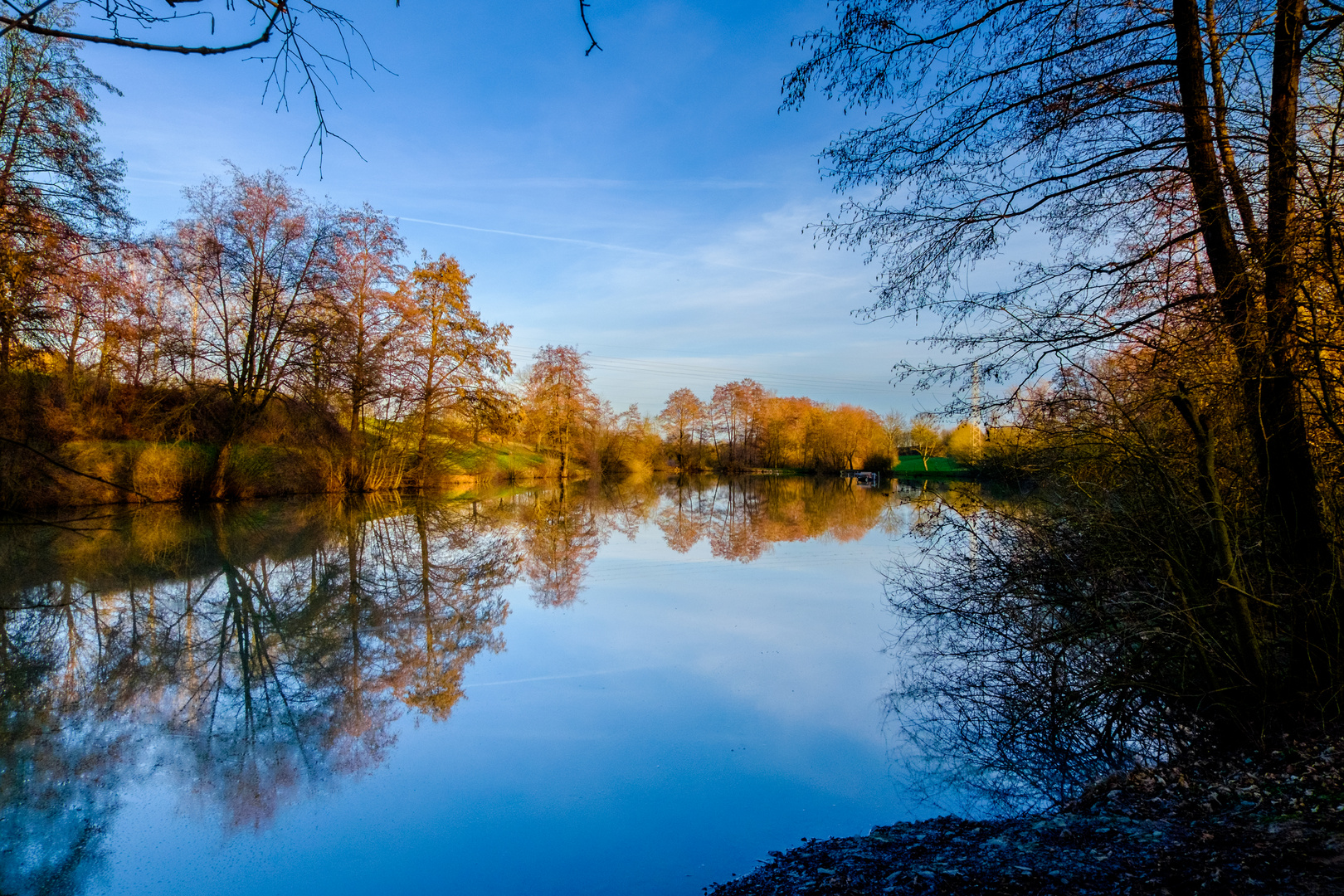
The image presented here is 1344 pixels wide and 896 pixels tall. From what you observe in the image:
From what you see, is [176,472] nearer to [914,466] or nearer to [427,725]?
[427,725]

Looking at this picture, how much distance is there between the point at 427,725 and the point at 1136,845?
3.97 metres

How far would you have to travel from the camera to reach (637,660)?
6074 mm

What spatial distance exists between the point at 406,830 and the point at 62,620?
6.19 meters

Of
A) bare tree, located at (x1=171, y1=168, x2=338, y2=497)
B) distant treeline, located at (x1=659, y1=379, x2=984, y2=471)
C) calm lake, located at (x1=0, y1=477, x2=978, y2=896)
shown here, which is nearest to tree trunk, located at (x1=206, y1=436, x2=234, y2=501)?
bare tree, located at (x1=171, y1=168, x2=338, y2=497)

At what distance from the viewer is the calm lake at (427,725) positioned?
300 cm

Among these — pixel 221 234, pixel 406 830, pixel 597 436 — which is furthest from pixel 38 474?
pixel 597 436

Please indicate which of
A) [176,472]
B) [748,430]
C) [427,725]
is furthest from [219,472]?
[748,430]

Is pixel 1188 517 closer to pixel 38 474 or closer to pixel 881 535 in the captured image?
pixel 881 535

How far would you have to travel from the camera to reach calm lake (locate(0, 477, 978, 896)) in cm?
300

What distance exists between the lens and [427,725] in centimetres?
456

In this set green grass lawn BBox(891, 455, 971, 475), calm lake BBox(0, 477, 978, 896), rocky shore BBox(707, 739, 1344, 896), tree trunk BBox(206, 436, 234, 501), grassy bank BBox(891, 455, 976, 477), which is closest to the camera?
rocky shore BBox(707, 739, 1344, 896)

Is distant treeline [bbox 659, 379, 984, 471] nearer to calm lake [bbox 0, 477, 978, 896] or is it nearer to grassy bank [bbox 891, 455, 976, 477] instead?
grassy bank [bbox 891, 455, 976, 477]

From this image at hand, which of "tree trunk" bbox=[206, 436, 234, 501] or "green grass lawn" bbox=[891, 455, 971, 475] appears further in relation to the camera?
"green grass lawn" bbox=[891, 455, 971, 475]

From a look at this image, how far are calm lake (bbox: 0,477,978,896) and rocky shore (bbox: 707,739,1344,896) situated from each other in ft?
1.21
